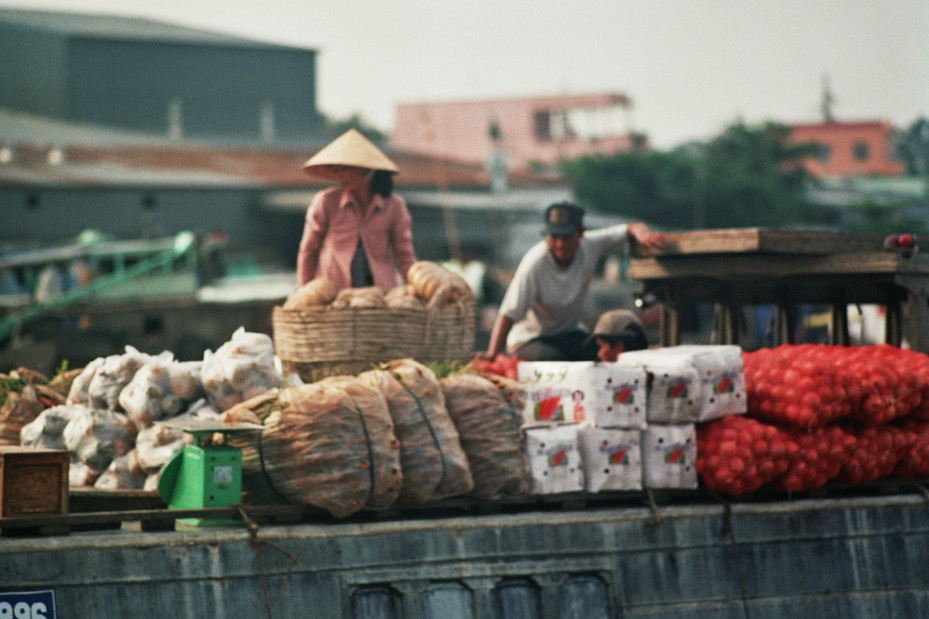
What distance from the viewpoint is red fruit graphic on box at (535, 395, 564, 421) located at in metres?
7.21

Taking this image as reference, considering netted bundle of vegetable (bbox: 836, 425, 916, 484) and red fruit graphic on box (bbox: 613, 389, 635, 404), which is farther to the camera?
netted bundle of vegetable (bbox: 836, 425, 916, 484)

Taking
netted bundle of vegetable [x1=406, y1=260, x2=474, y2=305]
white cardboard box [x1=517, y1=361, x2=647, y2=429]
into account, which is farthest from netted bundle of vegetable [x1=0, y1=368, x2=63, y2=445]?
white cardboard box [x1=517, y1=361, x2=647, y2=429]

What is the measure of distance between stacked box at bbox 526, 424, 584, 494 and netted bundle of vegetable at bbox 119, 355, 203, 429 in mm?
1545

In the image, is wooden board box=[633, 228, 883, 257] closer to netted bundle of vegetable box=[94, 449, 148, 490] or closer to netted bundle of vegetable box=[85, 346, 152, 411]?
netted bundle of vegetable box=[85, 346, 152, 411]

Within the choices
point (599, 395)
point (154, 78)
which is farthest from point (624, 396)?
point (154, 78)

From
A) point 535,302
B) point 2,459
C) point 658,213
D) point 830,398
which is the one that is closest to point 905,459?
point 830,398

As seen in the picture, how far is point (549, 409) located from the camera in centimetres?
724

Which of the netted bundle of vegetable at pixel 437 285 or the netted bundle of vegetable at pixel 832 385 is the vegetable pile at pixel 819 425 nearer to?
the netted bundle of vegetable at pixel 832 385

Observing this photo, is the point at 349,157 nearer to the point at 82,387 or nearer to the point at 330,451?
the point at 82,387

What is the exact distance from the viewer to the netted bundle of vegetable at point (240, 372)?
6945 millimetres

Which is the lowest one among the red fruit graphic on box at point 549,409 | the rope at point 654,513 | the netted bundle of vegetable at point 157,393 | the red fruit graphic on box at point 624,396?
the rope at point 654,513

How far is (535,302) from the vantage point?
891cm

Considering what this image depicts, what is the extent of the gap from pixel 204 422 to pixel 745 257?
145 inches

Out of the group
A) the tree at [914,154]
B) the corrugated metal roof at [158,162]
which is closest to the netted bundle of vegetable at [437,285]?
the corrugated metal roof at [158,162]
